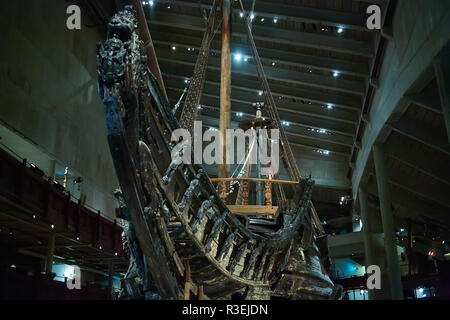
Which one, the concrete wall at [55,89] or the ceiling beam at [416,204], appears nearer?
the concrete wall at [55,89]

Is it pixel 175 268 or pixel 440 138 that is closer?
pixel 175 268

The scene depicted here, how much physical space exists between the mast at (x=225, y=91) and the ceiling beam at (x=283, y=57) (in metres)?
5.63

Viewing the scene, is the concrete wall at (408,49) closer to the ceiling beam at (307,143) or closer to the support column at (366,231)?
the support column at (366,231)

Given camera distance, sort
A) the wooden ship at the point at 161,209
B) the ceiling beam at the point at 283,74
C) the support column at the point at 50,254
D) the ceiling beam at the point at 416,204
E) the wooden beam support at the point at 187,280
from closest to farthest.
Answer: the wooden ship at the point at 161,209
the wooden beam support at the point at 187,280
the support column at the point at 50,254
the ceiling beam at the point at 283,74
the ceiling beam at the point at 416,204

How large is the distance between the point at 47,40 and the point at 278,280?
362 inches

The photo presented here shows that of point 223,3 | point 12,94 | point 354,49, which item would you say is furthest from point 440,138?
point 12,94

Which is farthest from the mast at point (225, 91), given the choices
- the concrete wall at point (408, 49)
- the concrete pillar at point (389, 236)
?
the concrete pillar at point (389, 236)

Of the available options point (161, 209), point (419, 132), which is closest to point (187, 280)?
point (161, 209)

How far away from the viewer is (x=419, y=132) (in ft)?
37.8

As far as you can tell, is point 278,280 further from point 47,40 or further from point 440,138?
point 47,40

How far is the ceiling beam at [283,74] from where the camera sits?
51.0ft

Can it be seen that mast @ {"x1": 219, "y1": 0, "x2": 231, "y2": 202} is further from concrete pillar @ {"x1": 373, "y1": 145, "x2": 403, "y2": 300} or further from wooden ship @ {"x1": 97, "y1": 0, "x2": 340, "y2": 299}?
concrete pillar @ {"x1": 373, "y1": 145, "x2": 403, "y2": 300}
